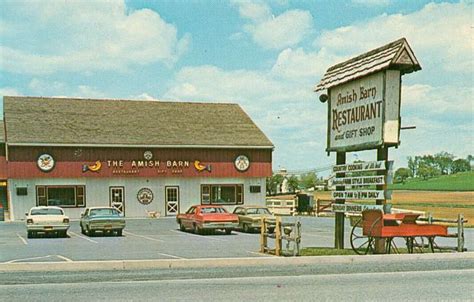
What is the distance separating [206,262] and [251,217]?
579 inches

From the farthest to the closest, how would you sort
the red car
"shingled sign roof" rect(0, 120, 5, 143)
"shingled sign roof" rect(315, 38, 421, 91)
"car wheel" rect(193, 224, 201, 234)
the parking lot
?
"shingled sign roof" rect(0, 120, 5, 143) → "car wheel" rect(193, 224, 201, 234) → the red car → the parking lot → "shingled sign roof" rect(315, 38, 421, 91)

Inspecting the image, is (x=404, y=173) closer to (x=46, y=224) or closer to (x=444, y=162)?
(x=444, y=162)

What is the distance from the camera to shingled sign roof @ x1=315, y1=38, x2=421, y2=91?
17859 millimetres

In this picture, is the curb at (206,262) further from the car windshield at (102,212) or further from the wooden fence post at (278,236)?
the car windshield at (102,212)

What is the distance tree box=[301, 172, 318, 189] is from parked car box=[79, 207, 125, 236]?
89.1 metres

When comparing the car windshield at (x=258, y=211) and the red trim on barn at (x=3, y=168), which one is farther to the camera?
the red trim on barn at (x=3, y=168)

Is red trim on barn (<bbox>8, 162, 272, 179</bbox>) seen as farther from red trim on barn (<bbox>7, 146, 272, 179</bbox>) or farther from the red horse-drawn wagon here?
the red horse-drawn wagon

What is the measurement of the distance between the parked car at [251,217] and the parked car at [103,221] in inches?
229

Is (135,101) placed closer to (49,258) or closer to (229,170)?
(229,170)

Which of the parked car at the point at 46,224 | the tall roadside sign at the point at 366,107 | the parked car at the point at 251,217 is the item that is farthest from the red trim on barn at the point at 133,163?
the tall roadside sign at the point at 366,107

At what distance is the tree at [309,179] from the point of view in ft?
393

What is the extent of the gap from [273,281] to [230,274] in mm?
1491

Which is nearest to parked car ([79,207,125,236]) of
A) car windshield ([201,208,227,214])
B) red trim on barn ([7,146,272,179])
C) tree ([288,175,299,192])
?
car windshield ([201,208,227,214])

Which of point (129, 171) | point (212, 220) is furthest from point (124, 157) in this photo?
point (212, 220)
